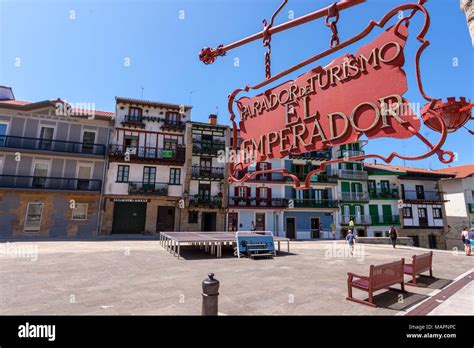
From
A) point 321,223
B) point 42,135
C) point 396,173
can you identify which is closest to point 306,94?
point 42,135

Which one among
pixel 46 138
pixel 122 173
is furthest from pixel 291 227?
pixel 46 138

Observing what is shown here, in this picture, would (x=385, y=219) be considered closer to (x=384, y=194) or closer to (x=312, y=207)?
(x=384, y=194)

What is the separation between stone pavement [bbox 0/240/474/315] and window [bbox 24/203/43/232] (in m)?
13.1

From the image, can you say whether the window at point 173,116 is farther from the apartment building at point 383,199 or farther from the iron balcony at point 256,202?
the apartment building at point 383,199

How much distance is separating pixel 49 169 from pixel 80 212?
4.70 meters

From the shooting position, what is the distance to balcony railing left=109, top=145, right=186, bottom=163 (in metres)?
24.1

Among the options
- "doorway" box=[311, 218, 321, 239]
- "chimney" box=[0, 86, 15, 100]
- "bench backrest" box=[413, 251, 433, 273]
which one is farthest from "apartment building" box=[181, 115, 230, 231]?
"bench backrest" box=[413, 251, 433, 273]

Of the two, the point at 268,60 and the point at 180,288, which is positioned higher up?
the point at 268,60

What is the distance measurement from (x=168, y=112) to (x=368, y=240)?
23.6m

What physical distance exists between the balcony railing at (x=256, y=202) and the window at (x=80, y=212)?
1416cm

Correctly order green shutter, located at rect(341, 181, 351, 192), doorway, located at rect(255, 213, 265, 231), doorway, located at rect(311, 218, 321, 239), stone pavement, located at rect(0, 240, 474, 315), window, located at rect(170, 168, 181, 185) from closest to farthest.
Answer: stone pavement, located at rect(0, 240, 474, 315) < window, located at rect(170, 168, 181, 185) < doorway, located at rect(255, 213, 265, 231) < doorway, located at rect(311, 218, 321, 239) < green shutter, located at rect(341, 181, 351, 192)

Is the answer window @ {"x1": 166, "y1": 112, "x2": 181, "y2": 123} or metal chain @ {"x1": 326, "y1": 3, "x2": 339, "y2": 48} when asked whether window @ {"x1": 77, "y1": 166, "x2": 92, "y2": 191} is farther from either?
metal chain @ {"x1": 326, "y1": 3, "x2": 339, "y2": 48}

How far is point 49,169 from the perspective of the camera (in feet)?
73.2

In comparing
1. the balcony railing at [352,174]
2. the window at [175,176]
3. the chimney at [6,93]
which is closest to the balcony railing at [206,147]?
the window at [175,176]
